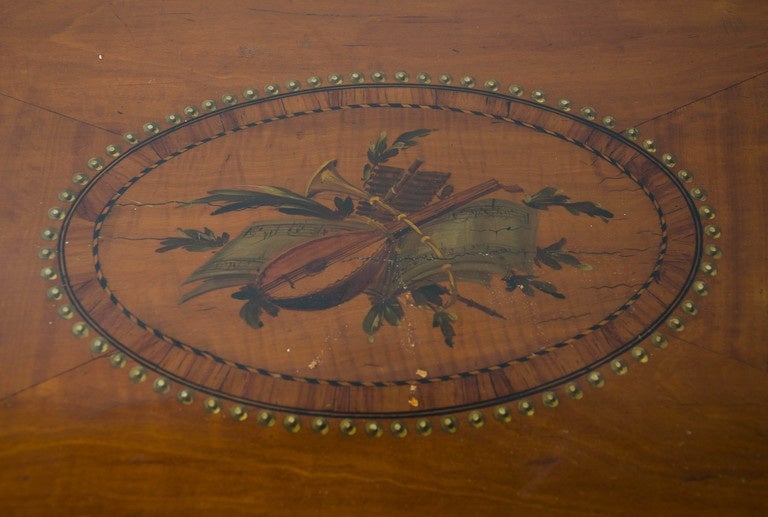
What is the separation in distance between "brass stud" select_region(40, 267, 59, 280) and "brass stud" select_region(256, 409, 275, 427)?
316 mm

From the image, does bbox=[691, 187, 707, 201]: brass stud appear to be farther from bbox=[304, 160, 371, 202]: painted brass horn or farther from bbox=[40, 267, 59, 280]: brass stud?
bbox=[40, 267, 59, 280]: brass stud

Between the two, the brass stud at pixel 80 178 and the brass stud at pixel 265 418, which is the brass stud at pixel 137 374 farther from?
the brass stud at pixel 80 178

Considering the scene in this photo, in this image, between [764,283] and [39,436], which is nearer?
[39,436]

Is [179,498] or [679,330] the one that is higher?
[679,330]

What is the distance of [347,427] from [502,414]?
0.16m

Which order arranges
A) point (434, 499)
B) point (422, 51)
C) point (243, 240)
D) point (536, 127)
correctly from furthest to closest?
point (422, 51), point (536, 127), point (243, 240), point (434, 499)

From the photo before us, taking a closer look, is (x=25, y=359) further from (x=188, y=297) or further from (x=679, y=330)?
(x=679, y=330)

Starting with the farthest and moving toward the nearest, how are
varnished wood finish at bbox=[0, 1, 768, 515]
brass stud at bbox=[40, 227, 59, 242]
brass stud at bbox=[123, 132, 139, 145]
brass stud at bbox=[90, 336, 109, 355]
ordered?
brass stud at bbox=[123, 132, 139, 145], brass stud at bbox=[40, 227, 59, 242], brass stud at bbox=[90, 336, 109, 355], varnished wood finish at bbox=[0, 1, 768, 515]

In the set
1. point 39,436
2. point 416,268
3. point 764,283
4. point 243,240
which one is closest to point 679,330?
point 764,283

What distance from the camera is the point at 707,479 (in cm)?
86

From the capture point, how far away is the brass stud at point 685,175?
111 centimetres

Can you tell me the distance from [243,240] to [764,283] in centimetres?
63

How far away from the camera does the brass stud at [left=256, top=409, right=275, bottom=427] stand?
91 cm

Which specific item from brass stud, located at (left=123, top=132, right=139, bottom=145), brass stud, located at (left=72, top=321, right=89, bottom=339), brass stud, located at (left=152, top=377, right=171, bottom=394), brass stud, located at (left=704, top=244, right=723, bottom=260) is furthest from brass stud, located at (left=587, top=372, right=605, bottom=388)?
brass stud, located at (left=123, top=132, right=139, bottom=145)
